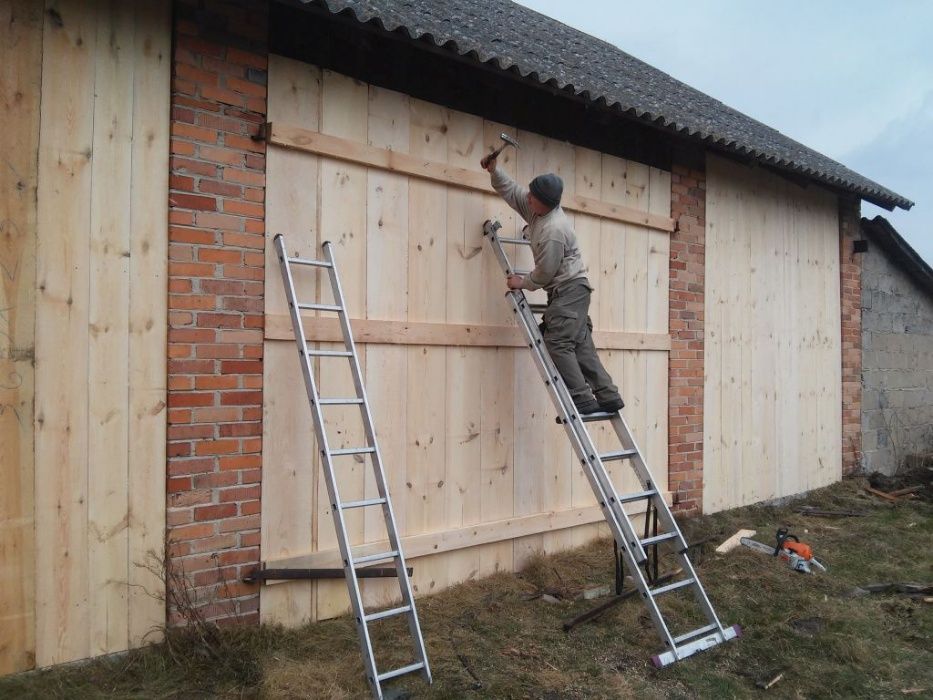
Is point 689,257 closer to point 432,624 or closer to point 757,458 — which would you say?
point 757,458

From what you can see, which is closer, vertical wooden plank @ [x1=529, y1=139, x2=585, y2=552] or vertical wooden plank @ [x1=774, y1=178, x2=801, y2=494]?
vertical wooden plank @ [x1=529, y1=139, x2=585, y2=552]

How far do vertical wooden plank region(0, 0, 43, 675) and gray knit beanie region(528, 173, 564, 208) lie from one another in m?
2.65

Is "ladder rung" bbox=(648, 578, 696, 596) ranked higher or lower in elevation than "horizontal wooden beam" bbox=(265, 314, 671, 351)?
lower

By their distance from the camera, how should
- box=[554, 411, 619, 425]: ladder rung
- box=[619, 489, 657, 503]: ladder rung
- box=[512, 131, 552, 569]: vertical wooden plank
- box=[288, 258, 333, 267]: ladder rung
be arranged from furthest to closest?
1. box=[512, 131, 552, 569]: vertical wooden plank
2. box=[554, 411, 619, 425]: ladder rung
3. box=[619, 489, 657, 503]: ladder rung
4. box=[288, 258, 333, 267]: ladder rung

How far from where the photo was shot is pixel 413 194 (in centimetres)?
453

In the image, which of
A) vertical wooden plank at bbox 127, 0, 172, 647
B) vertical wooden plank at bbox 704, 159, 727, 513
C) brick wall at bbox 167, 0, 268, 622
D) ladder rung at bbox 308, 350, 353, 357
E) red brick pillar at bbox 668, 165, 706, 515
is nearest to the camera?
vertical wooden plank at bbox 127, 0, 172, 647

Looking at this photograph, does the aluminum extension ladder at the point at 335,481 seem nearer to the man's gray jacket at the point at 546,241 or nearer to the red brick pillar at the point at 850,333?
the man's gray jacket at the point at 546,241

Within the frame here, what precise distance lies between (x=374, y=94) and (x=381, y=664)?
10.5ft

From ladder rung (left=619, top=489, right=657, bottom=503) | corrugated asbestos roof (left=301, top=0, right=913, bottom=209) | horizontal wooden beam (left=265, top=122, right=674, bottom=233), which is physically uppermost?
corrugated asbestos roof (left=301, top=0, right=913, bottom=209)

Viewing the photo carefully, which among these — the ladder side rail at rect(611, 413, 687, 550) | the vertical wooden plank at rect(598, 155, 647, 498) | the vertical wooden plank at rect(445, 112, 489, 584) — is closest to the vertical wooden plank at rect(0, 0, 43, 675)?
the vertical wooden plank at rect(445, 112, 489, 584)

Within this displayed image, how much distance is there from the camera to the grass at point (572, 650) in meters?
3.33

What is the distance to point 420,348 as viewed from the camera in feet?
15.0

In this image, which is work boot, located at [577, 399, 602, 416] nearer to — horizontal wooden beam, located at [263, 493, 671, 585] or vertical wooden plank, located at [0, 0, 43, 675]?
horizontal wooden beam, located at [263, 493, 671, 585]

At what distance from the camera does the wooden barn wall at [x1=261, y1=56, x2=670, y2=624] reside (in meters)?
3.95
